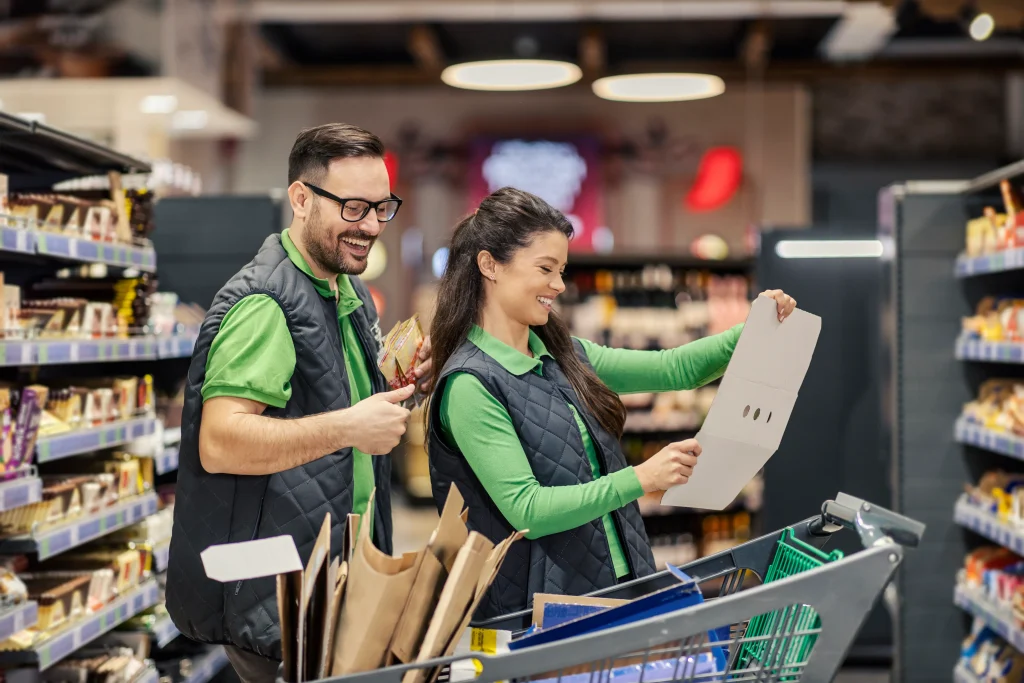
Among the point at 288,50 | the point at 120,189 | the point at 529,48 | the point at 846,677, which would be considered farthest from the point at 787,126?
the point at 120,189

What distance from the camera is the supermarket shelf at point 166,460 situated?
3.91 meters

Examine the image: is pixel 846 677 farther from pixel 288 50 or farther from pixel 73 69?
pixel 288 50

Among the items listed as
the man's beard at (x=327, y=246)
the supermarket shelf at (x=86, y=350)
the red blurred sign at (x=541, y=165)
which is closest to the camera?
the man's beard at (x=327, y=246)

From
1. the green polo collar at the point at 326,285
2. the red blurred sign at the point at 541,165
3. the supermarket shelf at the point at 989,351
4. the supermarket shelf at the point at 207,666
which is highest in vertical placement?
the red blurred sign at the point at 541,165

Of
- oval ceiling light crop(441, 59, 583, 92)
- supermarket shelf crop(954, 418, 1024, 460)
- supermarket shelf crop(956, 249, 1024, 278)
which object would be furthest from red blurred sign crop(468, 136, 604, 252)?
supermarket shelf crop(954, 418, 1024, 460)

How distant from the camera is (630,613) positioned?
1.67 m

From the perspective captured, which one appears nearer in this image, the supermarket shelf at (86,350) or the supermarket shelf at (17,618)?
the supermarket shelf at (17,618)

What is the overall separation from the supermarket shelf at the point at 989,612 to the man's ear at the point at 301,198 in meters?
2.76

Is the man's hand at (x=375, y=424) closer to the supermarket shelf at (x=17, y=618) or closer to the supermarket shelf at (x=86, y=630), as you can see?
the supermarket shelf at (x=17, y=618)

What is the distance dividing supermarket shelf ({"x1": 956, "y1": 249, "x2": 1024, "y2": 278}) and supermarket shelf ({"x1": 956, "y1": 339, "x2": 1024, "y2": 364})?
0.28 metres

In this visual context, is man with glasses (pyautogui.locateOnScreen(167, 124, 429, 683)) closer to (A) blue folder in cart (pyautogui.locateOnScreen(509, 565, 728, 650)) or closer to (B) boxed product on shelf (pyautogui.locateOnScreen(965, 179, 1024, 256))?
(A) blue folder in cart (pyautogui.locateOnScreen(509, 565, 728, 650))

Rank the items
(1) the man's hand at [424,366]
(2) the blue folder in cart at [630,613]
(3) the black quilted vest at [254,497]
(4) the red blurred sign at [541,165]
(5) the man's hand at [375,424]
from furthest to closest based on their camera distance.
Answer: (4) the red blurred sign at [541,165] → (1) the man's hand at [424,366] → (3) the black quilted vest at [254,497] → (5) the man's hand at [375,424] → (2) the blue folder in cart at [630,613]

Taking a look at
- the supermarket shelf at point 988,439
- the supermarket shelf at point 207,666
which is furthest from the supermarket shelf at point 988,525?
the supermarket shelf at point 207,666

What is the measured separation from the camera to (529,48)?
10.3 metres
